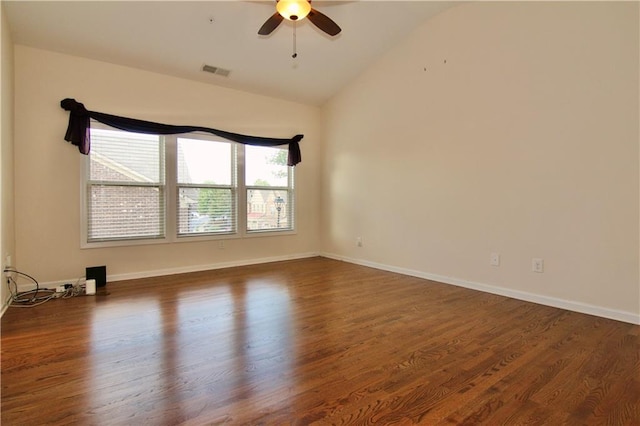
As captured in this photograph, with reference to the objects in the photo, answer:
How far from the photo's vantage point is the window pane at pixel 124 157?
4176 mm

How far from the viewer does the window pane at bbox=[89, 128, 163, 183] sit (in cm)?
418

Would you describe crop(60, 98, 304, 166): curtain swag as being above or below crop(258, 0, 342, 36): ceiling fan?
below

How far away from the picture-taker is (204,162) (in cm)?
500

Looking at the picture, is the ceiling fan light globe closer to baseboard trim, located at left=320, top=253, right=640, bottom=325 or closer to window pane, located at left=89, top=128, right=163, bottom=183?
window pane, located at left=89, top=128, right=163, bottom=183

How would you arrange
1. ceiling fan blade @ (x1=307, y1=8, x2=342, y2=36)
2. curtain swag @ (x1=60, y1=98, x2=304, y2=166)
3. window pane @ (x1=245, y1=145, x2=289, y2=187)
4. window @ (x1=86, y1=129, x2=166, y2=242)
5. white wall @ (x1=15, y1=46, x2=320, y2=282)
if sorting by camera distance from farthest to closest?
window pane @ (x1=245, y1=145, x2=289, y2=187) < window @ (x1=86, y1=129, x2=166, y2=242) < curtain swag @ (x1=60, y1=98, x2=304, y2=166) < white wall @ (x1=15, y1=46, x2=320, y2=282) < ceiling fan blade @ (x1=307, y1=8, x2=342, y2=36)

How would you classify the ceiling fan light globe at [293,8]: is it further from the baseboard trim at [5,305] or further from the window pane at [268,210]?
the baseboard trim at [5,305]

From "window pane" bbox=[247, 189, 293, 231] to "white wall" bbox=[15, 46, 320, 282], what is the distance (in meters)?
0.45

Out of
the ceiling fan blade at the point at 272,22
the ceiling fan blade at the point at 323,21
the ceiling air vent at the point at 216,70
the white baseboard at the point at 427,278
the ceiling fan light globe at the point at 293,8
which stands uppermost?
the ceiling air vent at the point at 216,70

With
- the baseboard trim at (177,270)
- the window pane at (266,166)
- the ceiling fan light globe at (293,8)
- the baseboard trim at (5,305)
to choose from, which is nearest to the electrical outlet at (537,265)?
the ceiling fan light globe at (293,8)

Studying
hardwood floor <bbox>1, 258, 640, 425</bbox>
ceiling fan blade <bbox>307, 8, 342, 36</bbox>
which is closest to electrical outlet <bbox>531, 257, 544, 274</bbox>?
hardwood floor <bbox>1, 258, 640, 425</bbox>

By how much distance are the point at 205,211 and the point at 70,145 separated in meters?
1.83

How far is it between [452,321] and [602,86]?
248 cm

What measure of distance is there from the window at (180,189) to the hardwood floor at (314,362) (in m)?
1.22

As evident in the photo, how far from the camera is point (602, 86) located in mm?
2934
